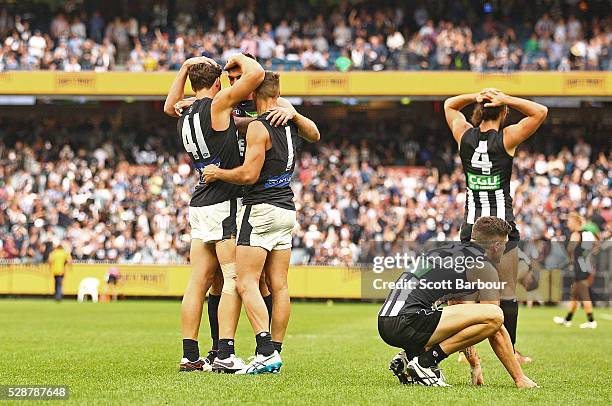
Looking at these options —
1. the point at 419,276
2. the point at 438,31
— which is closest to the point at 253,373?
the point at 419,276

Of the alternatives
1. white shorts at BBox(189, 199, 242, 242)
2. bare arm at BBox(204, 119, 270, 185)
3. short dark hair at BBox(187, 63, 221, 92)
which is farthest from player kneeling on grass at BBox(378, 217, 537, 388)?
short dark hair at BBox(187, 63, 221, 92)

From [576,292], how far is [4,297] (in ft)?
59.1

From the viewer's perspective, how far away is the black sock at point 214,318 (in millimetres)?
9648

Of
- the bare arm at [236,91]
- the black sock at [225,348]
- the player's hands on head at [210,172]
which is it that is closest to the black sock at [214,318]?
the black sock at [225,348]

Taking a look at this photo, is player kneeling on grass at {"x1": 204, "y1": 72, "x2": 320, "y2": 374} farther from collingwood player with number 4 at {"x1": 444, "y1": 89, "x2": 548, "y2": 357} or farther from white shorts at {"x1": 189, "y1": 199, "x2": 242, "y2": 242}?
collingwood player with number 4 at {"x1": 444, "y1": 89, "x2": 548, "y2": 357}

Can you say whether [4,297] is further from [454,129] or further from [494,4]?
[454,129]

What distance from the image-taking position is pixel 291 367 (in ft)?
32.7

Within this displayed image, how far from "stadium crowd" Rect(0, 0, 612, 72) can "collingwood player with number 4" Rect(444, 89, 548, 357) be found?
77.5 ft

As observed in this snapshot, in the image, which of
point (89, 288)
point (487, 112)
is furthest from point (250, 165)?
point (89, 288)

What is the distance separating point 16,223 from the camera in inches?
1265

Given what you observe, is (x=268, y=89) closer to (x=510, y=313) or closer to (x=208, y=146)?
(x=208, y=146)

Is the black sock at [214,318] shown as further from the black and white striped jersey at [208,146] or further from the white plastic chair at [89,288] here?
the white plastic chair at [89,288]

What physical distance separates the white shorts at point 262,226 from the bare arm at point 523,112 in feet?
7.33

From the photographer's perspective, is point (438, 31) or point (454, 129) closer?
point (454, 129)
